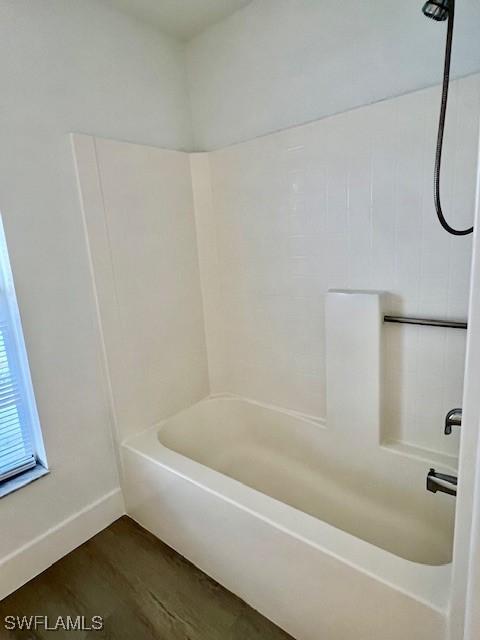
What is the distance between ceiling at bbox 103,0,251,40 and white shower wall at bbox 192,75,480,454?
620 mm

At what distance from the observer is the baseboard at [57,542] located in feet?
5.12

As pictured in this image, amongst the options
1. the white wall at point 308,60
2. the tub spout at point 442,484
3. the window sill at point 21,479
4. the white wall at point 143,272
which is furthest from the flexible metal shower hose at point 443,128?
the window sill at point 21,479

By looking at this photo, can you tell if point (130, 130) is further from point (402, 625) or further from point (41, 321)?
point (402, 625)

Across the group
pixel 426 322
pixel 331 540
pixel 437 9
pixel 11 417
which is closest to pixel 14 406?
pixel 11 417

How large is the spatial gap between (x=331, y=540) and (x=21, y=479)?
1316 millimetres

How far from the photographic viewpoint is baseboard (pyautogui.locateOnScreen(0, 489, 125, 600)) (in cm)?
156

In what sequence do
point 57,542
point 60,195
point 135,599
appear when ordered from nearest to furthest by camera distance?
point 135,599 → point 60,195 → point 57,542

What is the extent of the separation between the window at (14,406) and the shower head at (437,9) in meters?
1.71

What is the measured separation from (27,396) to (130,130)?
53.3 inches

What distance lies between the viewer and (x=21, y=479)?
160cm

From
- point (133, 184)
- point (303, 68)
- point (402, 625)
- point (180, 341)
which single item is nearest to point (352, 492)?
point (402, 625)

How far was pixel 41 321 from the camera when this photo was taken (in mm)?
1588

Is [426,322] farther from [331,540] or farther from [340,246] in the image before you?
[331,540]

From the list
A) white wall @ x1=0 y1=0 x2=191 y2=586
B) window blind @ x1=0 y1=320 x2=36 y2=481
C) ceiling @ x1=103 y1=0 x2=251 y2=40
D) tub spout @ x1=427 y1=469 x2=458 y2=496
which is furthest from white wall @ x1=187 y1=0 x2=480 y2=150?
window blind @ x1=0 y1=320 x2=36 y2=481
